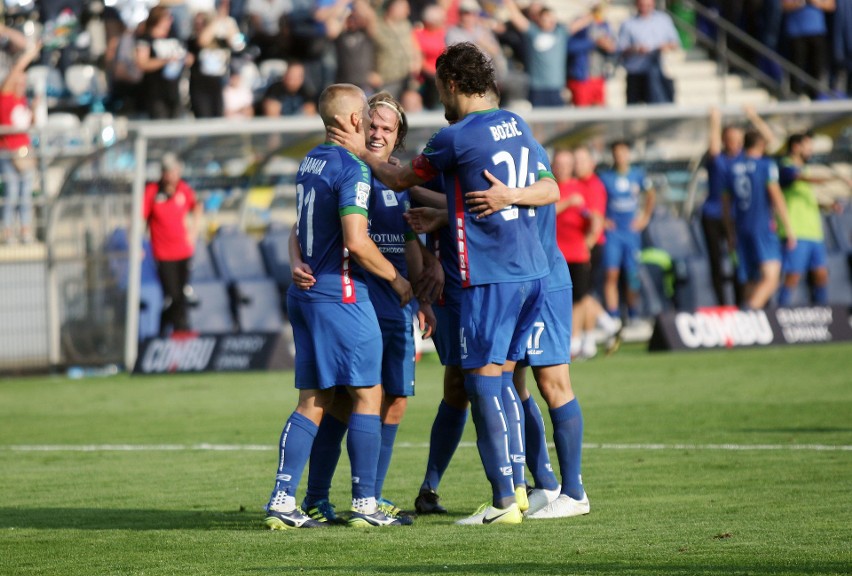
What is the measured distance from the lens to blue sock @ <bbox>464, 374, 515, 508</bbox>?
7332 millimetres

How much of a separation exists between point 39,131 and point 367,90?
454cm

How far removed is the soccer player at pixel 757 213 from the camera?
1891 centimetres

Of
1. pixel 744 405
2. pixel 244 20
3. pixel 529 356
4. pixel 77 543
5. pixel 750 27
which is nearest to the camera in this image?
pixel 77 543

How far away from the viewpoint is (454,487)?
29.3 feet

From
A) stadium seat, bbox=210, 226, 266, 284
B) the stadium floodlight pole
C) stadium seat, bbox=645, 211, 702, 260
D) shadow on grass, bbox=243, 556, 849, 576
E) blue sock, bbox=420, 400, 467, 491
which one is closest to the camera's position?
shadow on grass, bbox=243, 556, 849, 576

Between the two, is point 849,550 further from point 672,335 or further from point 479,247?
point 672,335

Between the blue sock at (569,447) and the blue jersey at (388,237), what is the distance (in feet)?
2.96

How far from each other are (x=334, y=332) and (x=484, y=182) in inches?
39.2

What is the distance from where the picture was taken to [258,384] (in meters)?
16.4

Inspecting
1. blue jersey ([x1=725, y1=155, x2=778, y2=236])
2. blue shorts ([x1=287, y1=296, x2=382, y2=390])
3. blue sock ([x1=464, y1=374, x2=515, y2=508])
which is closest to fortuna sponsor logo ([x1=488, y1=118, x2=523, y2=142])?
blue shorts ([x1=287, y1=296, x2=382, y2=390])

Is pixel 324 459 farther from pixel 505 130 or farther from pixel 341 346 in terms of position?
pixel 505 130

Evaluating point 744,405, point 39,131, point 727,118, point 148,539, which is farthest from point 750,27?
point 148,539

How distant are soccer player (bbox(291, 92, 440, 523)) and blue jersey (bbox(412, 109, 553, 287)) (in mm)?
310

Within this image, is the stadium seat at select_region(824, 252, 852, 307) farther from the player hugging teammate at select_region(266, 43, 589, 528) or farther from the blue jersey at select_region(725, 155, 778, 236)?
the player hugging teammate at select_region(266, 43, 589, 528)
